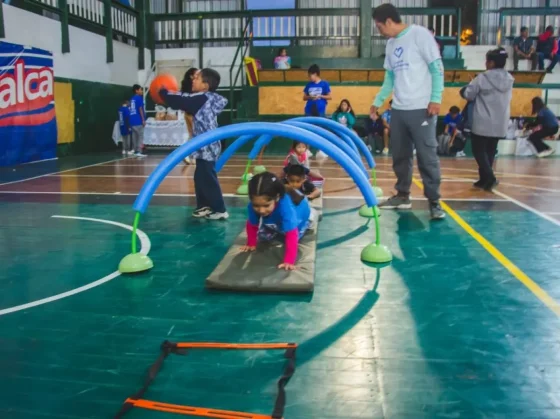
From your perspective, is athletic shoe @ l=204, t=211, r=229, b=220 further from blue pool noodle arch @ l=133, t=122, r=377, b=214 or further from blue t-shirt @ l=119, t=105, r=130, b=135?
blue t-shirt @ l=119, t=105, r=130, b=135

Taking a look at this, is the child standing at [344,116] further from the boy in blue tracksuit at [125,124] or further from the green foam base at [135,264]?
the green foam base at [135,264]

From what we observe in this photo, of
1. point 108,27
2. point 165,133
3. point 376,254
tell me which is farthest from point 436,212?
point 108,27

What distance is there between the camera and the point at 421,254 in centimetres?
458

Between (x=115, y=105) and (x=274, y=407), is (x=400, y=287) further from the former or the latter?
(x=115, y=105)

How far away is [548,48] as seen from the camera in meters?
18.3

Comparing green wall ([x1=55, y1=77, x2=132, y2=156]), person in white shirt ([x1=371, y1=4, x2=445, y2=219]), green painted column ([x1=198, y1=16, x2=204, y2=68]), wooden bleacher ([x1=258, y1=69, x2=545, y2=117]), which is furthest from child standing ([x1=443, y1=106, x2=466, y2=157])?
green wall ([x1=55, y1=77, x2=132, y2=156])

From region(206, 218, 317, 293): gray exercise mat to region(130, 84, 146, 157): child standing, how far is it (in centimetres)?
1148

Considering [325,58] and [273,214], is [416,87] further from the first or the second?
[325,58]

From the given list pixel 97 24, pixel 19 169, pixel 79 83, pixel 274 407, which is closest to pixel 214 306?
pixel 274 407

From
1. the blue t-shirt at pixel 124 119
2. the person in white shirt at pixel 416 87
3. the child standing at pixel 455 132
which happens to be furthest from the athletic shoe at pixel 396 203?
the blue t-shirt at pixel 124 119

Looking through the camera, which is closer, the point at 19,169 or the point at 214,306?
the point at 214,306

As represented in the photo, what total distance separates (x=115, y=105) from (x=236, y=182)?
34.0 feet

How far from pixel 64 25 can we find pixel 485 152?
469 inches

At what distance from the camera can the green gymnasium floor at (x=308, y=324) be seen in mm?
2344
